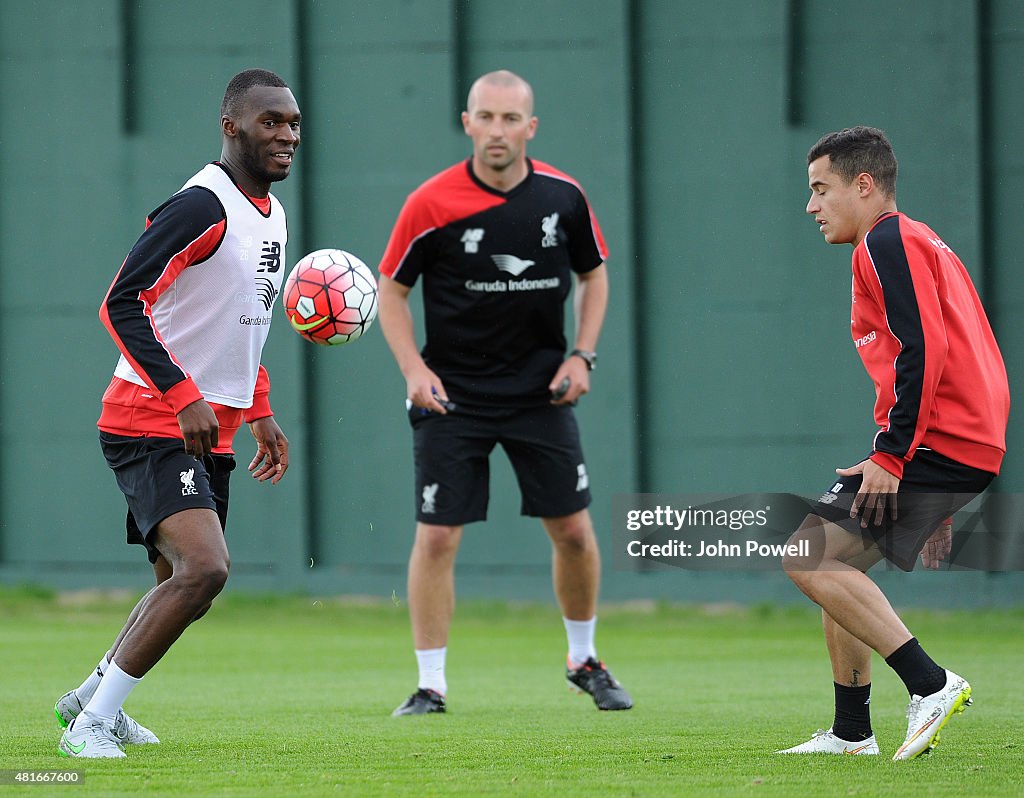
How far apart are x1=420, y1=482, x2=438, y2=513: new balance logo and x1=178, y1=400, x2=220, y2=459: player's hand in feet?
6.94

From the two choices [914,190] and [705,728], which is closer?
[705,728]

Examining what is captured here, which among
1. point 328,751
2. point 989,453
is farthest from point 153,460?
point 989,453

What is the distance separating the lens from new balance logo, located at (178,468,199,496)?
493 cm

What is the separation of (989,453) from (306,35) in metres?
8.65

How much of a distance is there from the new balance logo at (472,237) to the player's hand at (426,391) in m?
0.57

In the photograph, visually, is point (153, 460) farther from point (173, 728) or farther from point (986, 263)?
point (986, 263)

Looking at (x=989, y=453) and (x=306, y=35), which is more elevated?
(x=306, y=35)

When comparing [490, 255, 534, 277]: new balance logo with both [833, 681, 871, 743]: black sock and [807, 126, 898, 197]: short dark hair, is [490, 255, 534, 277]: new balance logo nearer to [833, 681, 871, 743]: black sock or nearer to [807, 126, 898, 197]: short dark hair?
[807, 126, 898, 197]: short dark hair

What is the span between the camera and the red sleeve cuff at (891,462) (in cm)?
459

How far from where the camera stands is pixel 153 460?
4.98 m

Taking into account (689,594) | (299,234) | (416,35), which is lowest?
(689,594)

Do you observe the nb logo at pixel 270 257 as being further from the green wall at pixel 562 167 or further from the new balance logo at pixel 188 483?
the green wall at pixel 562 167

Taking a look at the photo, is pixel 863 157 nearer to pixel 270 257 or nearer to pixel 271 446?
pixel 270 257

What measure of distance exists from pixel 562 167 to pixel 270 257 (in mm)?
6825
